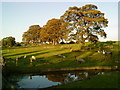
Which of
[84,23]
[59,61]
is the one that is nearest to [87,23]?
[84,23]

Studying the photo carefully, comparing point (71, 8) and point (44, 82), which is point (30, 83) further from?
point (71, 8)

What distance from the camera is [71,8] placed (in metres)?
60.3

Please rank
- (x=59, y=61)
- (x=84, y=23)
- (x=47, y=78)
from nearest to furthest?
(x=47, y=78)
(x=59, y=61)
(x=84, y=23)

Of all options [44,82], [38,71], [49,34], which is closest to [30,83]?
[44,82]

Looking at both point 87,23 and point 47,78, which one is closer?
point 47,78

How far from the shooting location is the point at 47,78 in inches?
906

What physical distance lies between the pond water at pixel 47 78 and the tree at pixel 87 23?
3199 centimetres

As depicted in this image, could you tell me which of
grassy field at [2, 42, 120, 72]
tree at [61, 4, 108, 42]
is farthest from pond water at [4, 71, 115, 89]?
tree at [61, 4, 108, 42]

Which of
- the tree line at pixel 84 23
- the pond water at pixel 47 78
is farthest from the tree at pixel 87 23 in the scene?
the pond water at pixel 47 78

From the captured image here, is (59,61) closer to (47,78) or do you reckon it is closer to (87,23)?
(47,78)

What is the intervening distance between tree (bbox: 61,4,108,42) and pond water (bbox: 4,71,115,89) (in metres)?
32.0

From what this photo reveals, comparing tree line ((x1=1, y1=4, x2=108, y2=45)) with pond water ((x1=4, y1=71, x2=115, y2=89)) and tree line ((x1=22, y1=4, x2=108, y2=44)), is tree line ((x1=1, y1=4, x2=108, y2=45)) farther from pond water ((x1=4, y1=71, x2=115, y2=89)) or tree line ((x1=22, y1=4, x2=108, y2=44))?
pond water ((x1=4, y1=71, x2=115, y2=89))

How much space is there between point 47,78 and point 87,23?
3941 cm

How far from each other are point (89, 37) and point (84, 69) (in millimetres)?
30842
